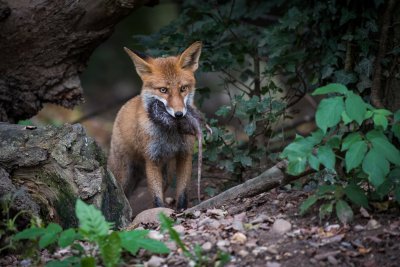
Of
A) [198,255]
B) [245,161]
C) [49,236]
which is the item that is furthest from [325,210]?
[245,161]

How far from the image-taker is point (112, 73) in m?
13.9

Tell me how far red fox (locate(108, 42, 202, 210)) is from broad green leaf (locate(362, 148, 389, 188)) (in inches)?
107

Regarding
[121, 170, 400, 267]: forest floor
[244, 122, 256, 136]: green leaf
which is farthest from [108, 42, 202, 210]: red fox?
[121, 170, 400, 267]: forest floor

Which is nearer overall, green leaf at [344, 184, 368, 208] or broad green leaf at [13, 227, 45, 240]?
broad green leaf at [13, 227, 45, 240]

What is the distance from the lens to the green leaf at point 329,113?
3.56m

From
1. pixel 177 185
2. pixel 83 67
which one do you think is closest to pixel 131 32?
pixel 83 67

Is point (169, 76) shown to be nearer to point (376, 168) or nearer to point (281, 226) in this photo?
point (281, 226)

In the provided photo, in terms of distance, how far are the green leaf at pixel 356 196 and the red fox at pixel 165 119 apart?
240 cm

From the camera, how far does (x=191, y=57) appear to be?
6.39 m

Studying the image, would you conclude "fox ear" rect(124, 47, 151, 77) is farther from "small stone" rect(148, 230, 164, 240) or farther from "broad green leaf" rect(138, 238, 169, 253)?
"broad green leaf" rect(138, 238, 169, 253)

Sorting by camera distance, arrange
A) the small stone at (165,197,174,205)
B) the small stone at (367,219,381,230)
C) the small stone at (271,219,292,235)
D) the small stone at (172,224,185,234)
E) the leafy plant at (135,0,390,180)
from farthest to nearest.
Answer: the small stone at (165,197,174,205) → the leafy plant at (135,0,390,180) → the small stone at (172,224,185,234) → the small stone at (271,219,292,235) → the small stone at (367,219,381,230)

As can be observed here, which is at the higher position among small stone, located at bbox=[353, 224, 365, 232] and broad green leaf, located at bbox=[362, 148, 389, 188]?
Result: broad green leaf, located at bbox=[362, 148, 389, 188]

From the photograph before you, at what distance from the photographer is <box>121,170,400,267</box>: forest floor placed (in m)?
3.65

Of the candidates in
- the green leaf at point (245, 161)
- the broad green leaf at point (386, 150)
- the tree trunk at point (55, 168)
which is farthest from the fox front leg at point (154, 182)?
the broad green leaf at point (386, 150)
